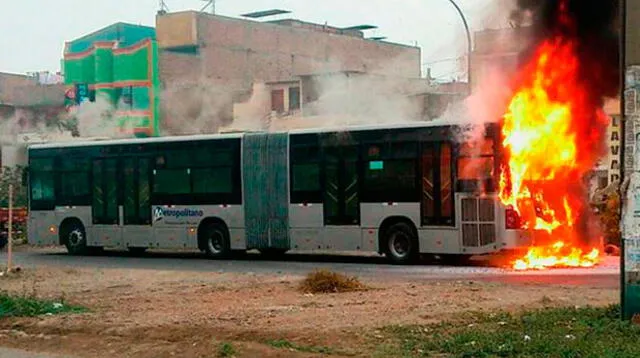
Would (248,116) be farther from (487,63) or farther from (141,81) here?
(487,63)

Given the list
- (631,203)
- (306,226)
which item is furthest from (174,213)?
(631,203)

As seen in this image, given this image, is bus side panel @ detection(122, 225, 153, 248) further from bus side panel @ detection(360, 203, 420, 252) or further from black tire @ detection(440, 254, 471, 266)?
black tire @ detection(440, 254, 471, 266)

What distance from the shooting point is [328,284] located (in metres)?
15.1

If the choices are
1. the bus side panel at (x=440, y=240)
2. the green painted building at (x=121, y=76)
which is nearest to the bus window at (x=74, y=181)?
the bus side panel at (x=440, y=240)

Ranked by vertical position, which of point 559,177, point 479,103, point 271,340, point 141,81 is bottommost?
point 271,340

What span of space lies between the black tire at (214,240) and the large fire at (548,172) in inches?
295

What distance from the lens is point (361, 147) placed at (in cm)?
2216

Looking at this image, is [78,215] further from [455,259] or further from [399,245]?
[455,259]

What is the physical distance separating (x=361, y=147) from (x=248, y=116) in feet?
97.9

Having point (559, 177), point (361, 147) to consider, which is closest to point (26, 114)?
point (361, 147)

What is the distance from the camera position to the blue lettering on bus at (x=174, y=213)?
971 inches

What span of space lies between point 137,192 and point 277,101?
2826 centimetres

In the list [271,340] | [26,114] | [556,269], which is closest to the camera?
[271,340]

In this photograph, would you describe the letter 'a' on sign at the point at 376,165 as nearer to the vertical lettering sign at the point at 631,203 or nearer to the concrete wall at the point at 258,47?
the vertical lettering sign at the point at 631,203
